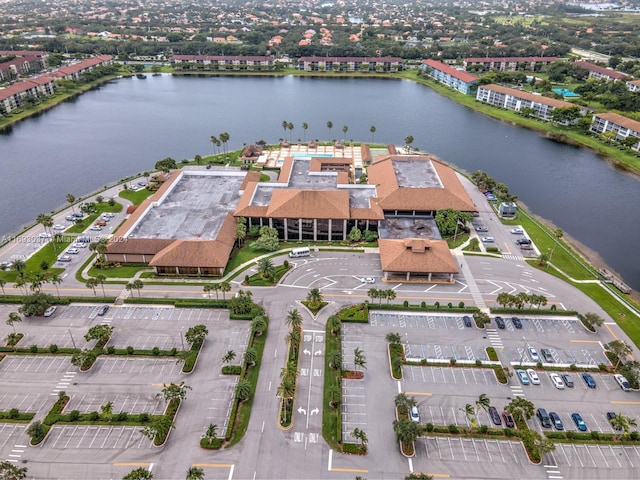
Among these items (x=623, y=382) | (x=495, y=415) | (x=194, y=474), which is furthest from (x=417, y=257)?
(x=194, y=474)

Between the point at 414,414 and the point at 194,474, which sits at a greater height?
the point at 194,474

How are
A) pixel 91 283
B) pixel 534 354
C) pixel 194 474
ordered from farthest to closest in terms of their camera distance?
pixel 91 283
pixel 534 354
pixel 194 474

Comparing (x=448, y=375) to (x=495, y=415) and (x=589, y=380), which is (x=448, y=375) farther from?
(x=589, y=380)

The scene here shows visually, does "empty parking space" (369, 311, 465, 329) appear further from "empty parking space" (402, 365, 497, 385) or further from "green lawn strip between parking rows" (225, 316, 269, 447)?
"green lawn strip between parking rows" (225, 316, 269, 447)

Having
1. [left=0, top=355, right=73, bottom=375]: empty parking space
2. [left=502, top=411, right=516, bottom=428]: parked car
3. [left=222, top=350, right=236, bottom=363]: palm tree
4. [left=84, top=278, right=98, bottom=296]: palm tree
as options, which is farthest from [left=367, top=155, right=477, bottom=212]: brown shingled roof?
[left=0, top=355, right=73, bottom=375]: empty parking space

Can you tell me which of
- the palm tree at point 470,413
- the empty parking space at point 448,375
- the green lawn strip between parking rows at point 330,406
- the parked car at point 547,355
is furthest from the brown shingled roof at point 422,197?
the palm tree at point 470,413

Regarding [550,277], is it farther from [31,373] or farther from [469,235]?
[31,373]
